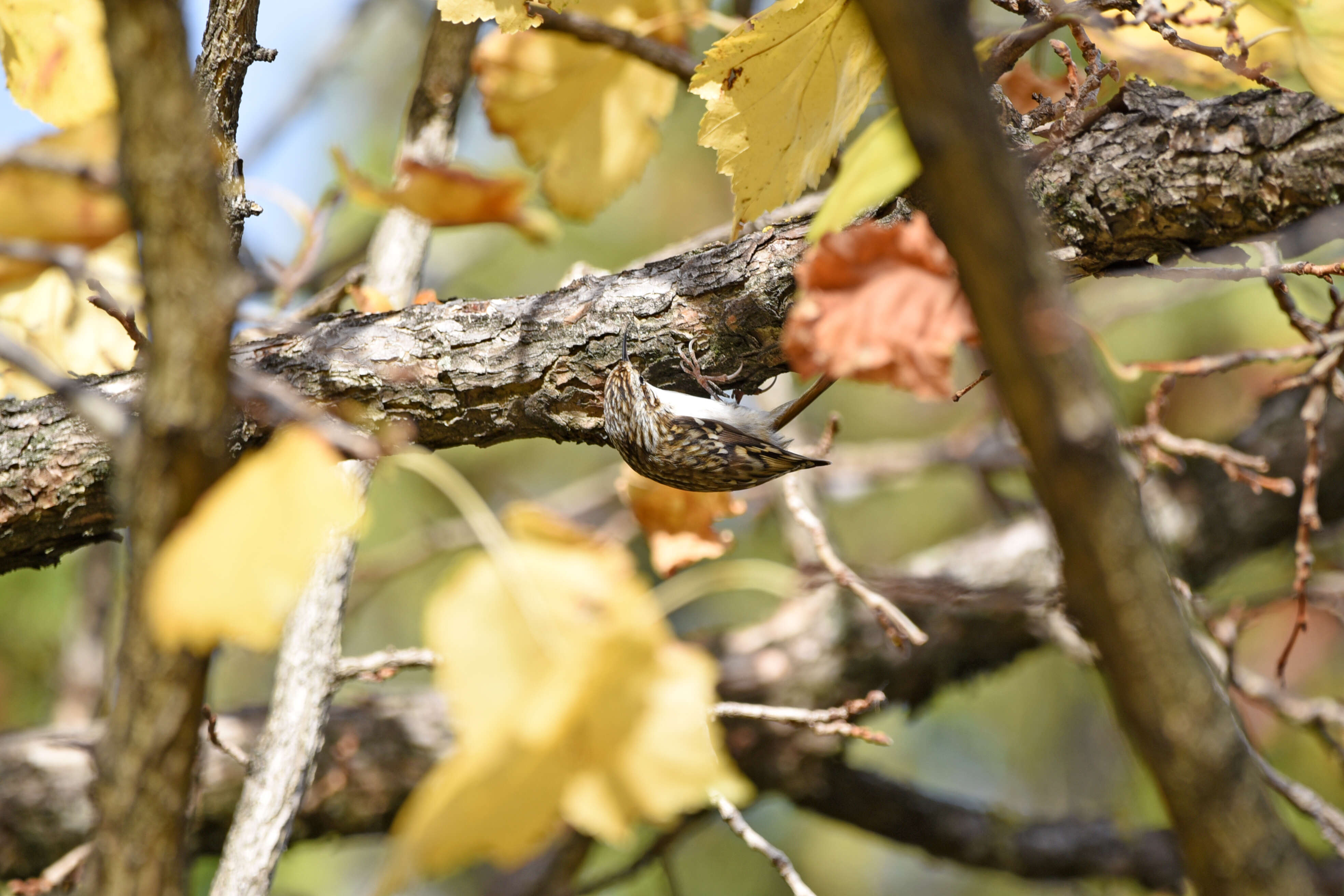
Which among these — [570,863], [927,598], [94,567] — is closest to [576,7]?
[927,598]

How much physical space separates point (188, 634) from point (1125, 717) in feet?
1.90

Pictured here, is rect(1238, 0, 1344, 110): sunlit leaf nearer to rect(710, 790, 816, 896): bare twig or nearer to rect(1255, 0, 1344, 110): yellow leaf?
rect(1255, 0, 1344, 110): yellow leaf

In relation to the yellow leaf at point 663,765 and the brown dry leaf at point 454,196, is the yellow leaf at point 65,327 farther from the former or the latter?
the yellow leaf at point 663,765

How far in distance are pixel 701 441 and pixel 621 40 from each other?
85 cm

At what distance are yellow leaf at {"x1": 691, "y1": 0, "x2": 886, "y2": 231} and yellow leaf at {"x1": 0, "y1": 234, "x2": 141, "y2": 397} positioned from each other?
1.13m

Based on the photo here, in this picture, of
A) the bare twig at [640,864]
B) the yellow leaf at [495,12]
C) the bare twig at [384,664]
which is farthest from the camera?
the bare twig at [640,864]

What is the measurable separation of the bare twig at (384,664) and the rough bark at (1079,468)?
1236 mm

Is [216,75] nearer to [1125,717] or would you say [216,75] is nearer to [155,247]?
[155,247]

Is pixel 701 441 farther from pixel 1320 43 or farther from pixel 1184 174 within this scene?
pixel 1320 43

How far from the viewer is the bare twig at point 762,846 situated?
1417 mm

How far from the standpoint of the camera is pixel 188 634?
1.77ft

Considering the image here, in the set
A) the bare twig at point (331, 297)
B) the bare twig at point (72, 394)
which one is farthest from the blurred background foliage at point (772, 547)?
the bare twig at point (72, 394)

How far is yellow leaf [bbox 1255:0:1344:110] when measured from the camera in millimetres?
941

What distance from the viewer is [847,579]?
5.26ft
